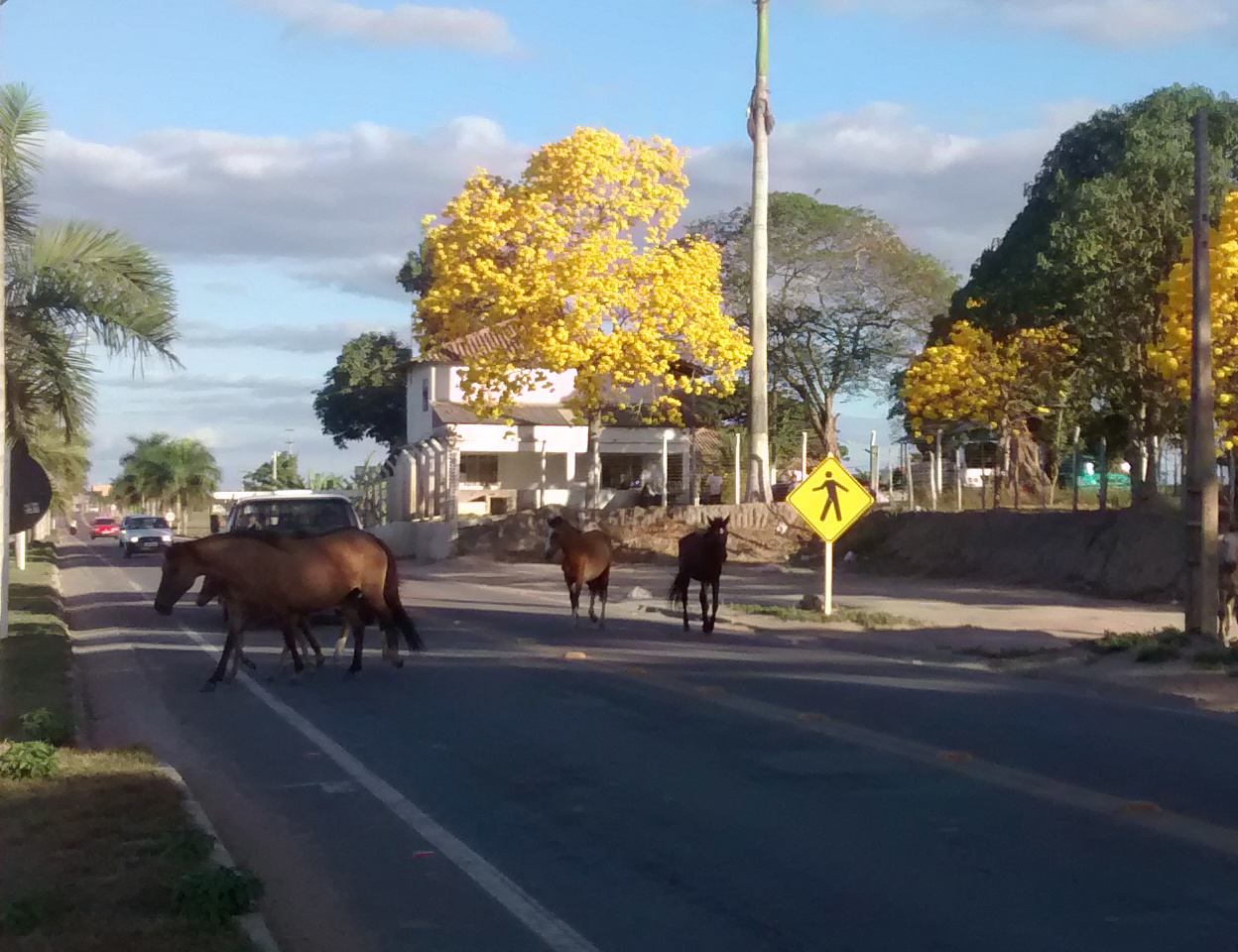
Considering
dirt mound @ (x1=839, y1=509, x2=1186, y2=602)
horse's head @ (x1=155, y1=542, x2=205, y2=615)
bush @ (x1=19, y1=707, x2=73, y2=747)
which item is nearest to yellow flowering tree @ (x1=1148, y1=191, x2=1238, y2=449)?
dirt mound @ (x1=839, y1=509, x2=1186, y2=602)

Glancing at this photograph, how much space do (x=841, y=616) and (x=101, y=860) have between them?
16.0 m

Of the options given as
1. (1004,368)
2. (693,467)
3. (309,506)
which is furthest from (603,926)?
(693,467)

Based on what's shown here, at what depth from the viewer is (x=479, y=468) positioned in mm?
56656

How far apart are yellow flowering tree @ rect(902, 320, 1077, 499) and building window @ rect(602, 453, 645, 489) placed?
2378 centimetres

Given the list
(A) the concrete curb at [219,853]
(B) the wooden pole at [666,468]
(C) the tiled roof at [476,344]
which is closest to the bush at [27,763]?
(A) the concrete curb at [219,853]

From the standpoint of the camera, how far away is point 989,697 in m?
14.0

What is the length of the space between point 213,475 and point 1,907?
121m

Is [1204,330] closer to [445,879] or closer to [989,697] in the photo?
[989,697]

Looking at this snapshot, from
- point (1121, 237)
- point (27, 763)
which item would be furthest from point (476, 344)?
point (27, 763)

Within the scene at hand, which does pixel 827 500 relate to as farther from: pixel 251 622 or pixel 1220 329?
pixel 251 622

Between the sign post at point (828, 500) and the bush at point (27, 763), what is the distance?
1429 cm

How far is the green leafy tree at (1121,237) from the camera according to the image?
2798 centimetres

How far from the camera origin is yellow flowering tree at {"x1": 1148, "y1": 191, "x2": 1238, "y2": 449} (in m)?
25.3

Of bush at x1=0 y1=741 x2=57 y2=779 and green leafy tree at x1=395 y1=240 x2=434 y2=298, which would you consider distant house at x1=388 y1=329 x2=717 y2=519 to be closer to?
green leafy tree at x1=395 y1=240 x2=434 y2=298
